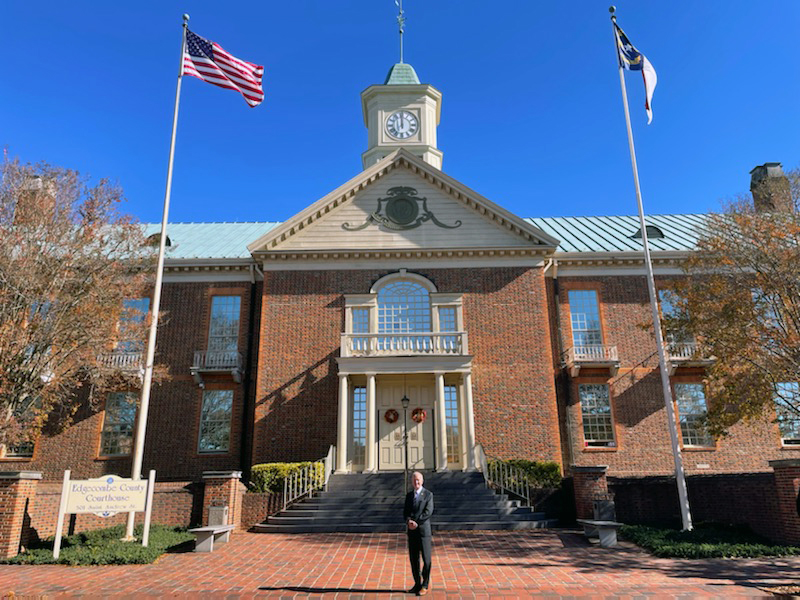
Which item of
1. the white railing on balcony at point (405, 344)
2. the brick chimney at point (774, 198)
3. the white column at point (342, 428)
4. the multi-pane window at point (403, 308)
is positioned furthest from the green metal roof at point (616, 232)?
the white column at point (342, 428)

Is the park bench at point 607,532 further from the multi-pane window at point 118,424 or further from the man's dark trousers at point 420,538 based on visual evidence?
the multi-pane window at point 118,424

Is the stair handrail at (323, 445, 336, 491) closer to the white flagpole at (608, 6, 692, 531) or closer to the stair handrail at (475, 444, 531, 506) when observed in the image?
the stair handrail at (475, 444, 531, 506)

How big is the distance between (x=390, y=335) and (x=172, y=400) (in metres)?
8.61

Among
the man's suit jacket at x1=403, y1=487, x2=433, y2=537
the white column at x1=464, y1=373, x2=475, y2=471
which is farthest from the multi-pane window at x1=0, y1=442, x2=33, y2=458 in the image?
the man's suit jacket at x1=403, y1=487, x2=433, y2=537

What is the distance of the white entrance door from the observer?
62.9ft

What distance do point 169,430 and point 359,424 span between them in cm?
706

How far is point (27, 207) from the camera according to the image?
14797mm

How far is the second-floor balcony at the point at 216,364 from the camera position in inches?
813

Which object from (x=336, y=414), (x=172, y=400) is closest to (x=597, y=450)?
(x=336, y=414)

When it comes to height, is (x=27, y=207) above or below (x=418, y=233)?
below

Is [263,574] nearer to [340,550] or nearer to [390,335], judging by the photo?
[340,550]

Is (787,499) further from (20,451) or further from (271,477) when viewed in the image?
(20,451)

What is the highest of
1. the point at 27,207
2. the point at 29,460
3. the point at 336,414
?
the point at 27,207

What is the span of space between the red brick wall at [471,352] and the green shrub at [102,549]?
6.16 metres
